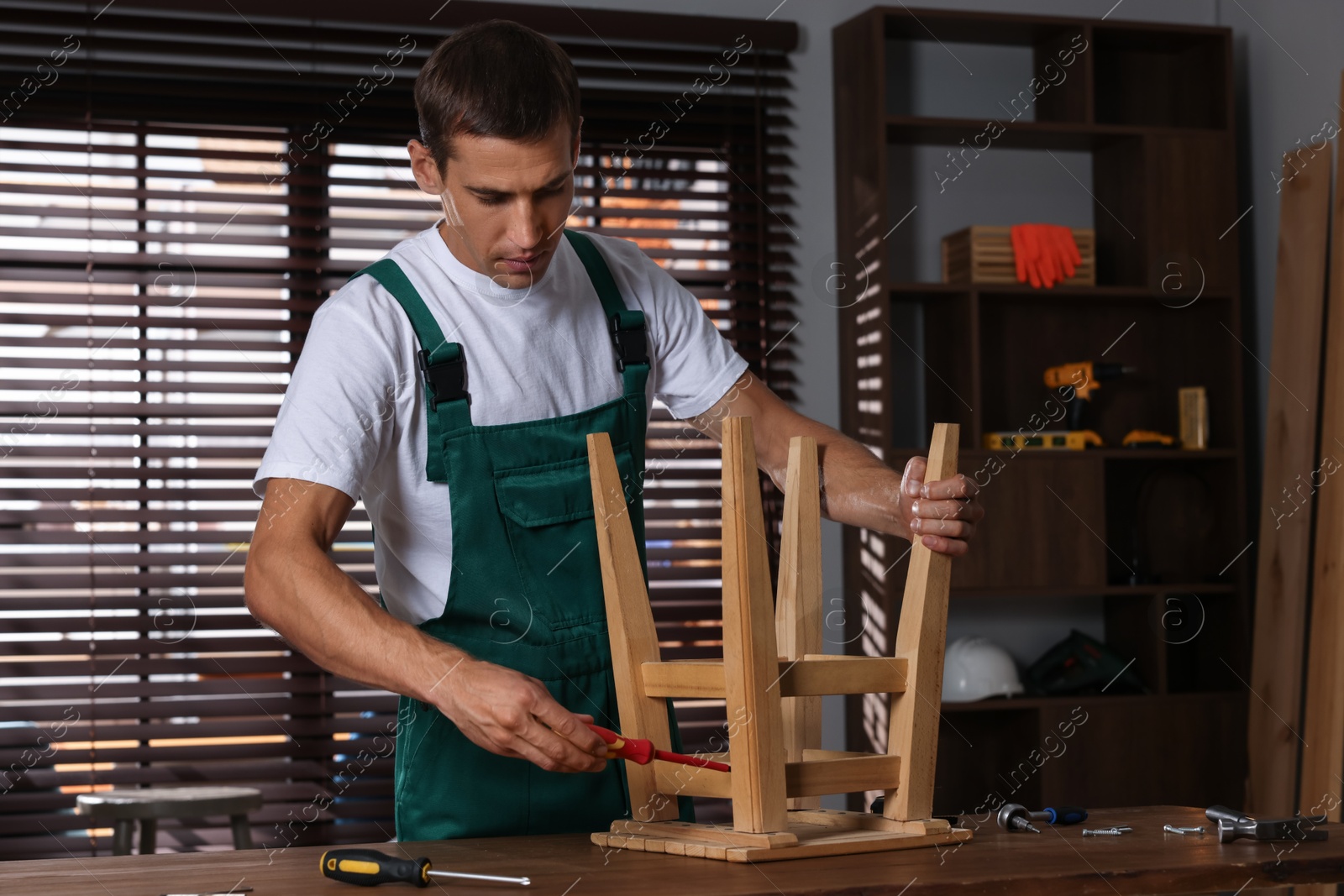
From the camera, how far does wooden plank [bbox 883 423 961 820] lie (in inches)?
52.2

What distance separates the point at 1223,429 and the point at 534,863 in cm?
293

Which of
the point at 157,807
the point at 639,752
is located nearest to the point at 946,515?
the point at 639,752

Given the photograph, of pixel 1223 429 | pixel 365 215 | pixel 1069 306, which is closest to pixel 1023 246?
pixel 1069 306

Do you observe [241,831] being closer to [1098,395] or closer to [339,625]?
[339,625]

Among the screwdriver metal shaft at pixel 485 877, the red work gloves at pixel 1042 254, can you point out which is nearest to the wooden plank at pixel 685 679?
the screwdriver metal shaft at pixel 485 877

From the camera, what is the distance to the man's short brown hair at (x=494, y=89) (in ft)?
4.78

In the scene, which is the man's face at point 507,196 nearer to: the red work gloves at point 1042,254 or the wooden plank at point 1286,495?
the red work gloves at point 1042,254

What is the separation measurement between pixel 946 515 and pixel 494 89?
26.7 inches

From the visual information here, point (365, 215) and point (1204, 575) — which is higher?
point (365, 215)

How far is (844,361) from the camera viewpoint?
3508 mm

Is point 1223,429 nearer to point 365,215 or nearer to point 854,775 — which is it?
point 365,215

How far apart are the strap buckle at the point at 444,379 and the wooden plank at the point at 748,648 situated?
1.36ft

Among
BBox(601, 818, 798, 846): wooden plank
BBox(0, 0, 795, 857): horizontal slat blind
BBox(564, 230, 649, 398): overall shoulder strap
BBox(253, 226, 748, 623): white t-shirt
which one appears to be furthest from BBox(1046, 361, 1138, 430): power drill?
BBox(601, 818, 798, 846): wooden plank

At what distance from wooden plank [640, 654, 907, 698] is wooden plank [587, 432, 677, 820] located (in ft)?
0.06
